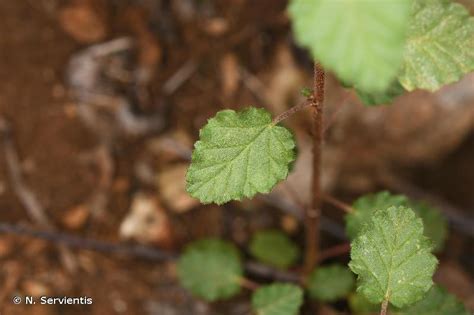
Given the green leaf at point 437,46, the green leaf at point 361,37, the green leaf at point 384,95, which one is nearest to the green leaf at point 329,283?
the green leaf at point 384,95

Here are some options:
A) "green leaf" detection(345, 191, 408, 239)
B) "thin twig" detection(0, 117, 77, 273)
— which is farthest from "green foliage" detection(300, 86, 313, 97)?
"thin twig" detection(0, 117, 77, 273)

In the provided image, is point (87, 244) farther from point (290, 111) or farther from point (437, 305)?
point (437, 305)

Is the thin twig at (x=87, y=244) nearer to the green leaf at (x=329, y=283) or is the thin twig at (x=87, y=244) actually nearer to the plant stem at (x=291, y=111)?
the green leaf at (x=329, y=283)

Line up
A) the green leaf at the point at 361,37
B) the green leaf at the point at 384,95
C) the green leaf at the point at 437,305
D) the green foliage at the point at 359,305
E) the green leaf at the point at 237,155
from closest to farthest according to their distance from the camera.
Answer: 1. the green leaf at the point at 361,37
2. the green leaf at the point at 237,155
3. the green leaf at the point at 384,95
4. the green leaf at the point at 437,305
5. the green foliage at the point at 359,305

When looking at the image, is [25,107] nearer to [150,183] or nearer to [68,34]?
[68,34]

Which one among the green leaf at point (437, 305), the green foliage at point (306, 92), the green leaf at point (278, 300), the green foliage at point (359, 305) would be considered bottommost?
the green leaf at point (437, 305)

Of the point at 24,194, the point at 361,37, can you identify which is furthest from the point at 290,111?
the point at 24,194

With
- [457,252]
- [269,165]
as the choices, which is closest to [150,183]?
[269,165]

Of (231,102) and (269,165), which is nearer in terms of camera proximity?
(269,165)
